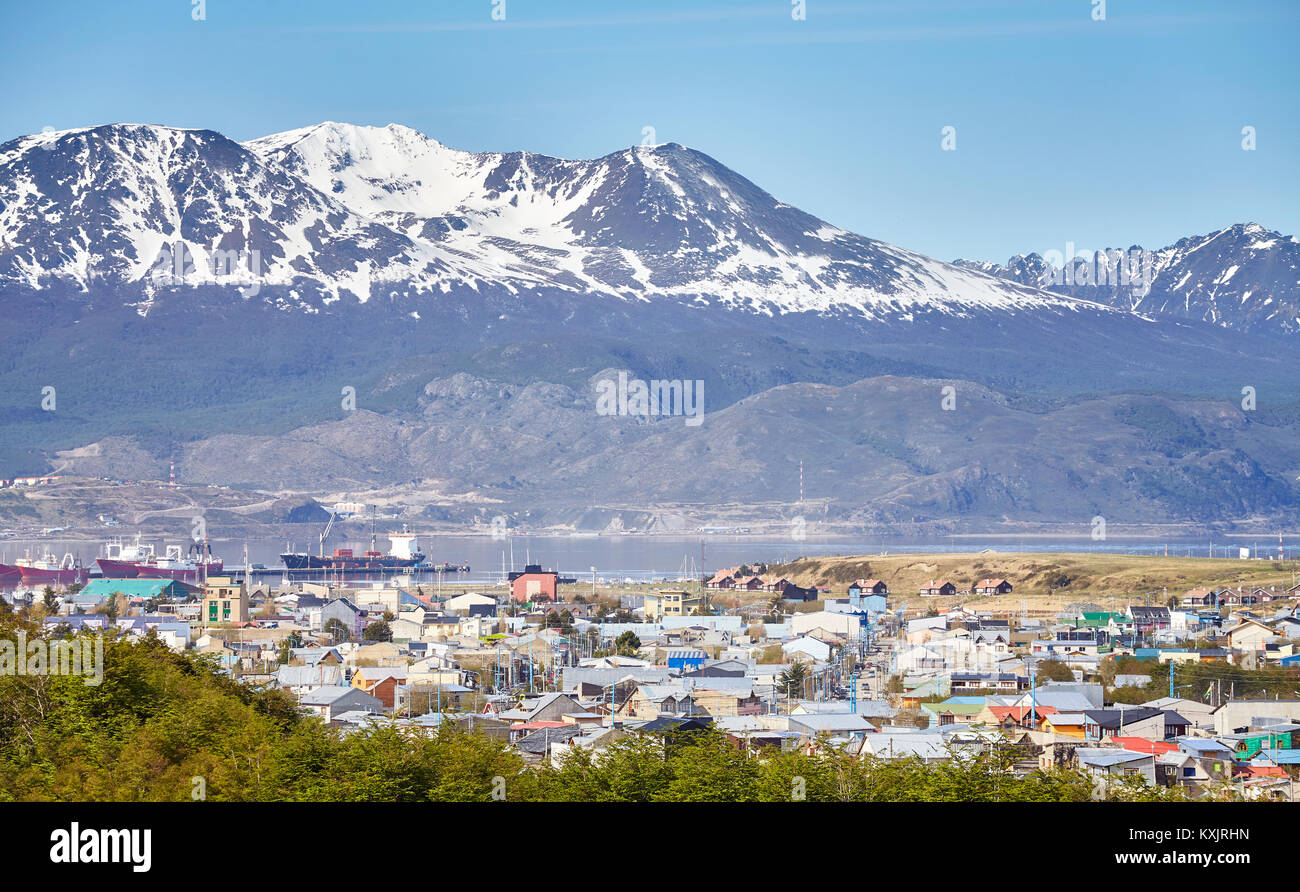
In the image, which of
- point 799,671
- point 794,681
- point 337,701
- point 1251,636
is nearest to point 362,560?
point 1251,636

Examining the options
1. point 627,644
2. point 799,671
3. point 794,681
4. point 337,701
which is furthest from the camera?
point 627,644

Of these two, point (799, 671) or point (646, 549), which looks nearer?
point (799, 671)

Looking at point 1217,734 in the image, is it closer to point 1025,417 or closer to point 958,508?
point 958,508

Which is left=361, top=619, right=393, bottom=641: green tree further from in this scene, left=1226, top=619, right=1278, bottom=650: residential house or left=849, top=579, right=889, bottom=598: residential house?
left=849, top=579, right=889, bottom=598: residential house

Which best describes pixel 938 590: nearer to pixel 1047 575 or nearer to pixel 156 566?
pixel 1047 575

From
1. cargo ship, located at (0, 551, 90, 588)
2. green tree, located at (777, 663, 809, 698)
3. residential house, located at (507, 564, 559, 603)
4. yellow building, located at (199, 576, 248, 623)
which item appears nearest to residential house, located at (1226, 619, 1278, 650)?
green tree, located at (777, 663, 809, 698)

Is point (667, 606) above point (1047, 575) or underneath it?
underneath
